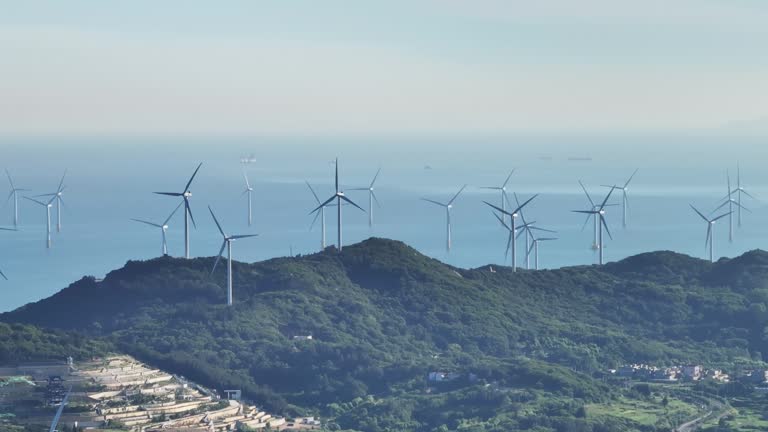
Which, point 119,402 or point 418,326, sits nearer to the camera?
point 119,402

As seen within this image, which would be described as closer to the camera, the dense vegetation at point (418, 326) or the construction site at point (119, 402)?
the construction site at point (119, 402)

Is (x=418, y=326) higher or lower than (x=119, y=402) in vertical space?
lower

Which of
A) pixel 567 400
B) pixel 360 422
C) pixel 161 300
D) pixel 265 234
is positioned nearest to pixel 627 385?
pixel 567 400

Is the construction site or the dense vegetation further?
the dense vegetation
